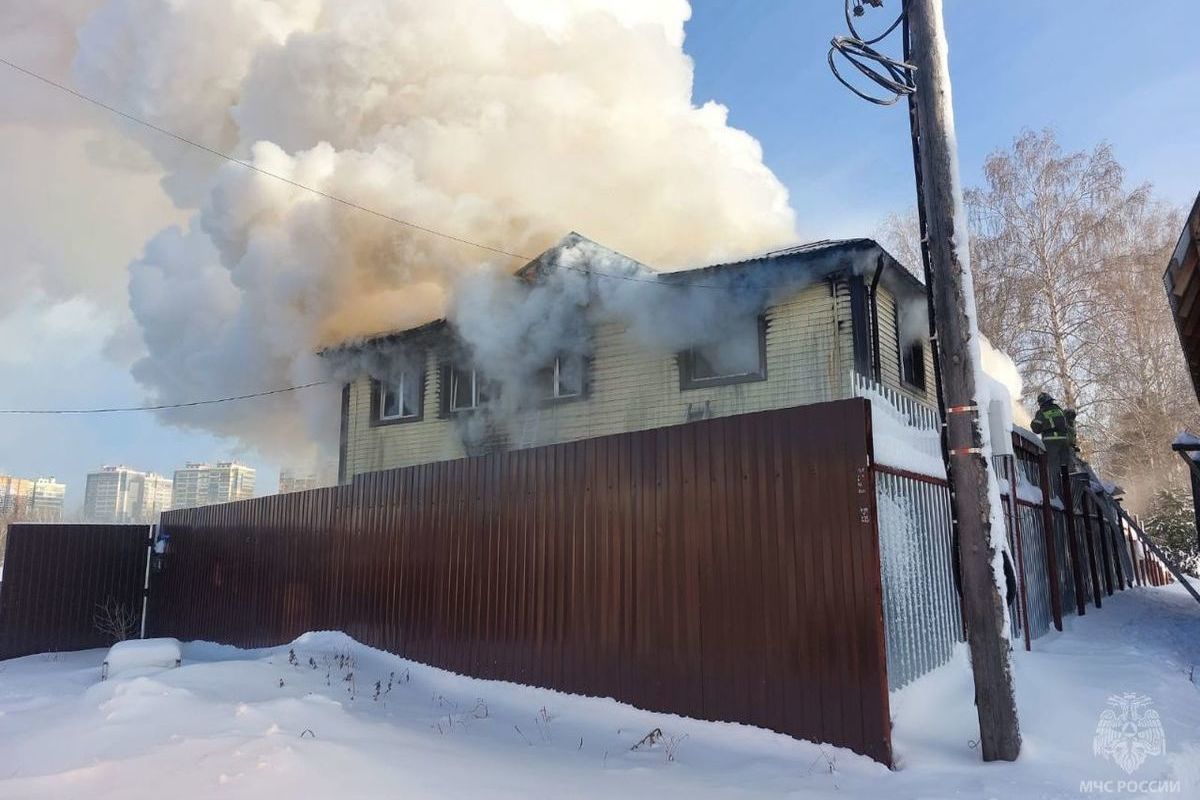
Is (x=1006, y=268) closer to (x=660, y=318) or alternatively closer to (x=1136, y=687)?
(x=660, y=318)

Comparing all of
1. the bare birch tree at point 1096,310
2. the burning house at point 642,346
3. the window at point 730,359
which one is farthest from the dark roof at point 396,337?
the bare birch tree at point 1096,310

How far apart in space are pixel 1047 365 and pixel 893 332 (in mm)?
14904

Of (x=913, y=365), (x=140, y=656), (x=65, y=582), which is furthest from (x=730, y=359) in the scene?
(x=65, y=582)

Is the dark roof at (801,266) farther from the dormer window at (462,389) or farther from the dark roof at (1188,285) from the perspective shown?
the dormer window at (462,389)

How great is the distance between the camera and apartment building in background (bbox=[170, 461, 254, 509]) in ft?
198

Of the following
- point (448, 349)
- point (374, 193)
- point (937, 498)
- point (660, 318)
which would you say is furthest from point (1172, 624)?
point (374, 193)

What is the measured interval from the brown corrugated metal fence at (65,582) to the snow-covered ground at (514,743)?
7198 millimetres

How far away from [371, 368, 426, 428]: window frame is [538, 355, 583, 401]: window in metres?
2.88

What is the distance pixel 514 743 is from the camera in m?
5.33

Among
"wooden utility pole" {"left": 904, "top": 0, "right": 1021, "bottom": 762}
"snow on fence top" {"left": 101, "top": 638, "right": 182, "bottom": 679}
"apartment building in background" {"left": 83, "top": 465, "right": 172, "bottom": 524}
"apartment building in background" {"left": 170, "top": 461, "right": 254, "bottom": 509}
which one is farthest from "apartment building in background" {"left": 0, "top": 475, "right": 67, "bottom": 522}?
"wooden utility pole" {"left": 904, "top": 0, "right": 1021, "bottom": 762}

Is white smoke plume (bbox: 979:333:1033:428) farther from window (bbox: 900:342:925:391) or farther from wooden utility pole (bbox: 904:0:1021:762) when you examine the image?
wooden utility pole (bbox: 904:0:1021:762)

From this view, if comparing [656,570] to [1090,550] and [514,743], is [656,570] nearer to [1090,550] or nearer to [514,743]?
[514,743]

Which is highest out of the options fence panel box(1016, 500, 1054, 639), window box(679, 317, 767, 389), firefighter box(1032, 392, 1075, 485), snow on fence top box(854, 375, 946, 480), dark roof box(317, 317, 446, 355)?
dark roof box(317, 317, 446, 355)

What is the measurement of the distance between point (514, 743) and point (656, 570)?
5.27 feet
